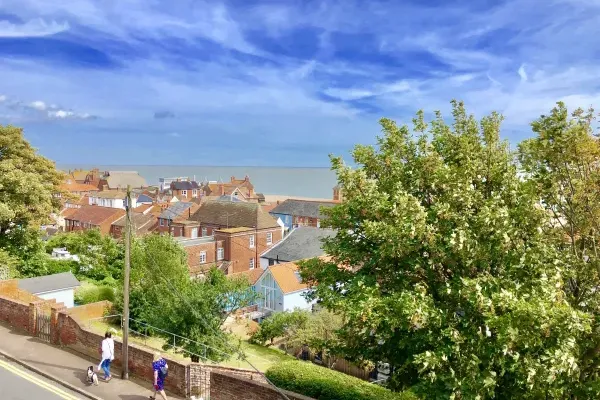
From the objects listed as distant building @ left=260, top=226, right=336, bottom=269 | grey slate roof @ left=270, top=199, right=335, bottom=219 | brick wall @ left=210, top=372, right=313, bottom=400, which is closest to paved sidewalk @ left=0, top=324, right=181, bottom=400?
brick wall @ left=210, top=372, right=313, bottom=400

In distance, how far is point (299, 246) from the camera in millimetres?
55719

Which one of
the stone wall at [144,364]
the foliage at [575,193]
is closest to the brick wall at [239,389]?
the stone wall at [144,364]

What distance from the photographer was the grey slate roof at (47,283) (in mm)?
28411

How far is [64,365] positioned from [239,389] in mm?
6901

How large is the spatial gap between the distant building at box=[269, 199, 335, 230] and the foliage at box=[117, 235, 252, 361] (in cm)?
5263

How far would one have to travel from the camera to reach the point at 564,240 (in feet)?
40.5

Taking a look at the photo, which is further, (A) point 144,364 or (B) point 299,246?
(B) point 299,246

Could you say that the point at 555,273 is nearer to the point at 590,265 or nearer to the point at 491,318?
the point at 590,265

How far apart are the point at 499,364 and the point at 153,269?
23.9m

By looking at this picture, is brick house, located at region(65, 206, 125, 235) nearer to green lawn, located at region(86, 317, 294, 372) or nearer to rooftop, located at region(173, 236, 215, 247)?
rooftop, located at region(173, 236, 215, 247)

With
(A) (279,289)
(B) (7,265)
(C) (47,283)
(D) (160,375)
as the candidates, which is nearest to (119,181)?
(A) (279,289)

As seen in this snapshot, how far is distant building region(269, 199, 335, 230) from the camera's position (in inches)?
3310

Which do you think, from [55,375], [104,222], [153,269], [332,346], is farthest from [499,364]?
[104,222]

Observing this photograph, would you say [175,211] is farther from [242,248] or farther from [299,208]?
[299,208]
